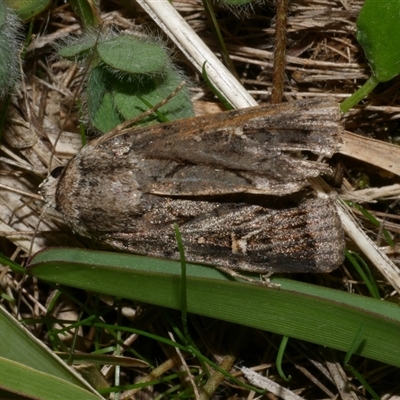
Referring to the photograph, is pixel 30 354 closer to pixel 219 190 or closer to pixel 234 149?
pixel 219 190

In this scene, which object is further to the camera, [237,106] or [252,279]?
[237,106]

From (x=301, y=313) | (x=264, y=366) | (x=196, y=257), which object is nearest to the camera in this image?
(x=301, y=313)

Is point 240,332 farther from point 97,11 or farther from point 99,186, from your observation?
point 97,11

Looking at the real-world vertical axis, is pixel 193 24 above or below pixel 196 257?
above

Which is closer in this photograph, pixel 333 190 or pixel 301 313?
pixel 301 313

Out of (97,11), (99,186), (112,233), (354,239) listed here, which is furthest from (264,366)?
(97,11)

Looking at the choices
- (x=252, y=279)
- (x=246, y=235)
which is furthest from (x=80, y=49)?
(x=252, y=279)

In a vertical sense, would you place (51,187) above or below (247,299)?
above

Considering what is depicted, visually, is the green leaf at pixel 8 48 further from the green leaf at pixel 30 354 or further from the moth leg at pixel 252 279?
the moth leg at pixel 252 279
